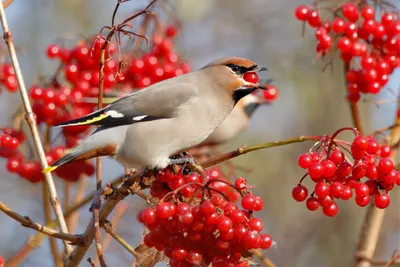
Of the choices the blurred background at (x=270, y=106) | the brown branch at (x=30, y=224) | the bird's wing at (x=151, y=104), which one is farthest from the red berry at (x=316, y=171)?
the blurred background at (x=270, y=106)

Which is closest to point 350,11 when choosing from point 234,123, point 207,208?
point 207,208

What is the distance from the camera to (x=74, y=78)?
11.9 ft

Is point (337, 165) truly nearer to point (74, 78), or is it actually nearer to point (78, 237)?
point (78, 237)

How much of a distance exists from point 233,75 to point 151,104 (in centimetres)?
34

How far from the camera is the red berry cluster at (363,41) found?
3.31 metres

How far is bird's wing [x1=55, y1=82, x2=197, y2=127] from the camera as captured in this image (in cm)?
292

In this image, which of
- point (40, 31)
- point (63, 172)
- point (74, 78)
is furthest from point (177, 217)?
point (40, 31)

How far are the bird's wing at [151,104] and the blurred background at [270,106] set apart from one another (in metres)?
3.68

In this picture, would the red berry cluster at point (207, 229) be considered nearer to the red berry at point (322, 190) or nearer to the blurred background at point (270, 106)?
the red berry at point (322, 190)

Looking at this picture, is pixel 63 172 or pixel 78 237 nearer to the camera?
pixel 78 237

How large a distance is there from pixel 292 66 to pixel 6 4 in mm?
5780

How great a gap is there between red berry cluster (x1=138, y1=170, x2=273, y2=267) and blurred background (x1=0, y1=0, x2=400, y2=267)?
4642 mm

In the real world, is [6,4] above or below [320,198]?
above

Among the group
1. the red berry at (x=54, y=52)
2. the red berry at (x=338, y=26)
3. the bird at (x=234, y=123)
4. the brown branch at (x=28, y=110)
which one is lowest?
the brown branch at (x=28, y=110)
